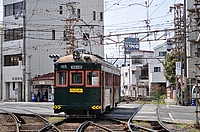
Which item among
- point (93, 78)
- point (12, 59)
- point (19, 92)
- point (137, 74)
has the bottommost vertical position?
point (19, 92)

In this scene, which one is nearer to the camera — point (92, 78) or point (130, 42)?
point (92, 78)

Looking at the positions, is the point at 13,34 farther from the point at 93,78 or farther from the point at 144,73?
the point at 93,78

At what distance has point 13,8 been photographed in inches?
2060

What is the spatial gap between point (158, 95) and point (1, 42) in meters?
23.1

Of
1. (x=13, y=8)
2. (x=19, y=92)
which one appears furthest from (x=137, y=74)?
(x=13, y=8)

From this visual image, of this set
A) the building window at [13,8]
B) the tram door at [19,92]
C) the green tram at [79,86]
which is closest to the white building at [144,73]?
the tram door at [19,92]

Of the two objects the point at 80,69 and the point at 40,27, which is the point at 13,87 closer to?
the point at 40,27

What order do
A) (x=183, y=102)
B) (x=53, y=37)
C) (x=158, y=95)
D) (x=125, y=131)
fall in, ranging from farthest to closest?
1. (x=158, y=95)
2. (x=53, y=37)
3. (x=183, y=102)
4. (x=125, y=131)

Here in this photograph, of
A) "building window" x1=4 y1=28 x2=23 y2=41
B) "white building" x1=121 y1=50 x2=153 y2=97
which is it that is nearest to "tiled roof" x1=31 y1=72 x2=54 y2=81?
"building window" x1=4 y1=28 x2=23 y2=41

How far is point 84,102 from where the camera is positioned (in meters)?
17.6

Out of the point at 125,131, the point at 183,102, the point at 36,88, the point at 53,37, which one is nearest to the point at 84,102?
the point at 125,131

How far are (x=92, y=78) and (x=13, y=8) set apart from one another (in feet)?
121

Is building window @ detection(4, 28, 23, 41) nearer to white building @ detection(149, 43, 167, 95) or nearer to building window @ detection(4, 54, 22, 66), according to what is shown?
building window @ detection(4, 54, 22, 66)

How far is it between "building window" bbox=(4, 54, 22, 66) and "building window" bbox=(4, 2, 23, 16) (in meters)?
5.37
